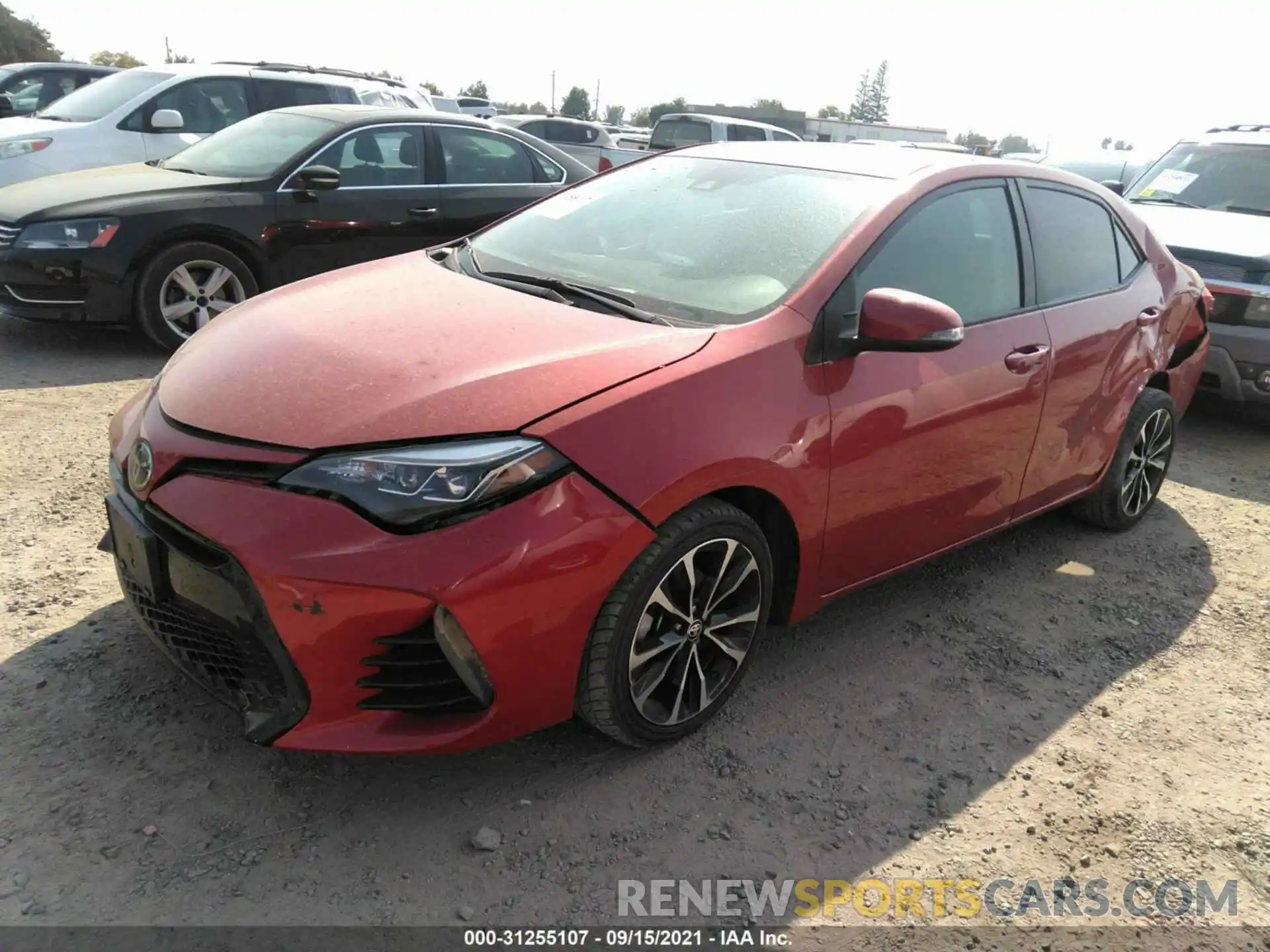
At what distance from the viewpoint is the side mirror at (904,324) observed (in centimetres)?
280

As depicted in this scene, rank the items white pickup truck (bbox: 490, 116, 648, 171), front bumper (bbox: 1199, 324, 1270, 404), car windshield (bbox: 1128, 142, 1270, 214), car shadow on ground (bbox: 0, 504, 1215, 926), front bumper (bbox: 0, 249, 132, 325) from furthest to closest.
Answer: white pickup truck (bbox: 490, 116, 648, 171), car windshield (bbox: 1128, 142, 1270, 214), front bumper (bbox: 1199, 324, 1270, 404), front bumper (bbox: 0, 249, 132, 325), car shadow on ground (bbox: 0, 504, 1215, 926)

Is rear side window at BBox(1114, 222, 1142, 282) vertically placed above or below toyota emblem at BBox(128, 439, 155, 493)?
above

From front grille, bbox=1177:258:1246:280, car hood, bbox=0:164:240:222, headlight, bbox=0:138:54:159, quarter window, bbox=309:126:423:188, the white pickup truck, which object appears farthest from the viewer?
the white pickup truck

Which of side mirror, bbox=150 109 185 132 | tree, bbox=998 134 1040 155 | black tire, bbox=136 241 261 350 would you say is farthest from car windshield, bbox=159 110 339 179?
tree, bbox=998 134 1040 155

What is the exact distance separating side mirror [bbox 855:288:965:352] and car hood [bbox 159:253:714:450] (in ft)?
1.66

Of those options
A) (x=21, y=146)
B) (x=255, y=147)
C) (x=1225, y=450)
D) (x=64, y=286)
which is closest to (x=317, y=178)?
(x=255, y=147)

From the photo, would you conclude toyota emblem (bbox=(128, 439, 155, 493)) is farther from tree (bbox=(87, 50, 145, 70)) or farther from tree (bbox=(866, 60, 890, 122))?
tree (bbox=(866, 60, 890, 122))

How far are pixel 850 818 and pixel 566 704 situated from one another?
2.72ft

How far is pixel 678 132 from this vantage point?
61.9 ft

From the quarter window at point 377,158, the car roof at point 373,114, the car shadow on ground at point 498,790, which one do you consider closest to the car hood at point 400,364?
the car shadow on ground at point 498,790

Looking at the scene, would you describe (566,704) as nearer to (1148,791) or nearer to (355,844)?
(355,844)

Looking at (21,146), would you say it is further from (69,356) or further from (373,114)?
(373,114)

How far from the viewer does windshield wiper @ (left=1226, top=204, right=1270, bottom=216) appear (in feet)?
23.1

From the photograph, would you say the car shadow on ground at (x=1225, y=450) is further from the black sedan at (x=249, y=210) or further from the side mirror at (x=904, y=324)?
the black sedan at (x=249, y=210)
